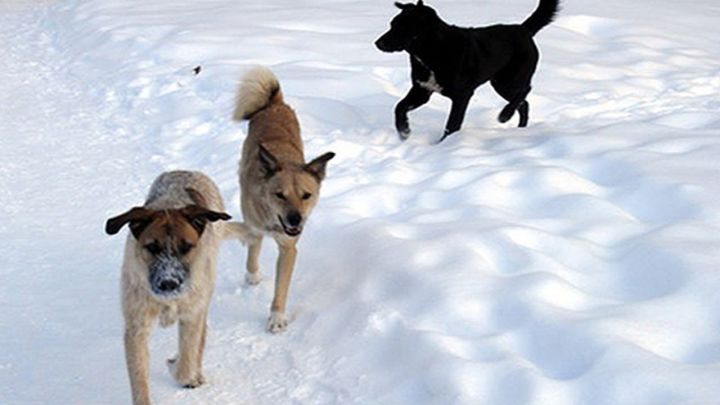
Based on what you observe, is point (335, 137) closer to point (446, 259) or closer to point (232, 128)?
point (232, 128)

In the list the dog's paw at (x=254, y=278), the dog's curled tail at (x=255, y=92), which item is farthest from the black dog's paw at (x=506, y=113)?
the dog's paw at (x=254, y=278)

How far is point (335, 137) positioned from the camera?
748cm

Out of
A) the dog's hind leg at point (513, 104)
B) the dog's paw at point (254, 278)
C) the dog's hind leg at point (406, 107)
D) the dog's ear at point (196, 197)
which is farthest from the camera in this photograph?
the dog's hind leg at point (513, 104)

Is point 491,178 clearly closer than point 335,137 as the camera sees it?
Yes

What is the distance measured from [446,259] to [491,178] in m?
1.56

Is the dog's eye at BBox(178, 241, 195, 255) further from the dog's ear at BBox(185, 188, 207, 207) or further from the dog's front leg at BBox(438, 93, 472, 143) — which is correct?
the dog's front leg at BBox(438, 93, 472, 143)

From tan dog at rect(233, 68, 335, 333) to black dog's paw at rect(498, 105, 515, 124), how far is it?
121 inches

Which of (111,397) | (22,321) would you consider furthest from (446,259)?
(22,321)

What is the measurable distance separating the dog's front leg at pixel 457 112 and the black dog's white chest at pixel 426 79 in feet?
0.65

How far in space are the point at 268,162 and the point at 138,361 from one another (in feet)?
4.92

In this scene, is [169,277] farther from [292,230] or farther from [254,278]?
[254,278]

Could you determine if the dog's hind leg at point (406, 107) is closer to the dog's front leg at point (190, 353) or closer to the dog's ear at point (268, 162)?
the dog's ear at point (268, 162)

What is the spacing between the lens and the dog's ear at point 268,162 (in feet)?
15.9

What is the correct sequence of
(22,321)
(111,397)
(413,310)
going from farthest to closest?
(22,321) → (413,310) → (111,397)
